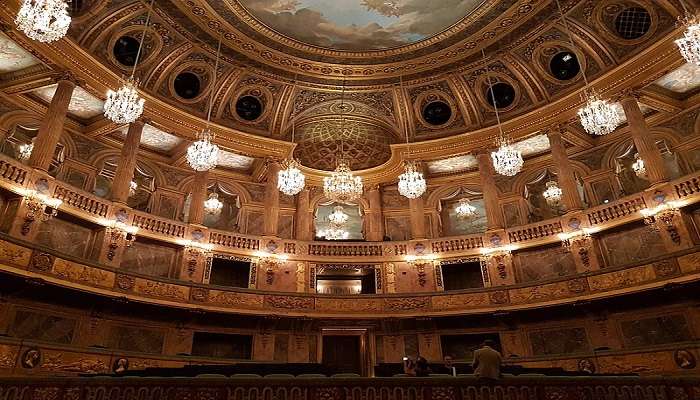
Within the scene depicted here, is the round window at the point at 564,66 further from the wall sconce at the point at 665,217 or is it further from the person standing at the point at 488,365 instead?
the person standing at the point at 488,365

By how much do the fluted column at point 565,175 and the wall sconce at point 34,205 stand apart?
15.1 m

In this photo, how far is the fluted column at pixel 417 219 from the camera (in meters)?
15.4

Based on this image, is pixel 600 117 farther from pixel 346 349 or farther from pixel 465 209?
pixel 346 349

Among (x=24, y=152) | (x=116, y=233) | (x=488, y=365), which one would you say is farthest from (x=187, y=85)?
(x=488, y=365)

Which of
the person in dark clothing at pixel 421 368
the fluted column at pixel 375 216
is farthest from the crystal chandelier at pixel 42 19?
the fluted column at pixel 375 216

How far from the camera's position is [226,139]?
1570 centimetres

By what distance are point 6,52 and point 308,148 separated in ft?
33.7

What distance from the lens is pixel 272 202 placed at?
1541 cm

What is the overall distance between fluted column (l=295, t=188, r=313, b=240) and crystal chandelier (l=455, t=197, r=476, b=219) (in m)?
6.45

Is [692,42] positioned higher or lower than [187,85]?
lower

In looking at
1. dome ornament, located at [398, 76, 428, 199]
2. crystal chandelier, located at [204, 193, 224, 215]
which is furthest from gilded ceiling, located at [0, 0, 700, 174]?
dome ornament, located at [398, 76, 428, 199]

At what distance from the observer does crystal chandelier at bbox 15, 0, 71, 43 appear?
286 inches

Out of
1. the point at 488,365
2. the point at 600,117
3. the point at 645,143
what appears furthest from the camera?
the point at 645,143

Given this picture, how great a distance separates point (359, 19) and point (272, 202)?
23.5 feet
